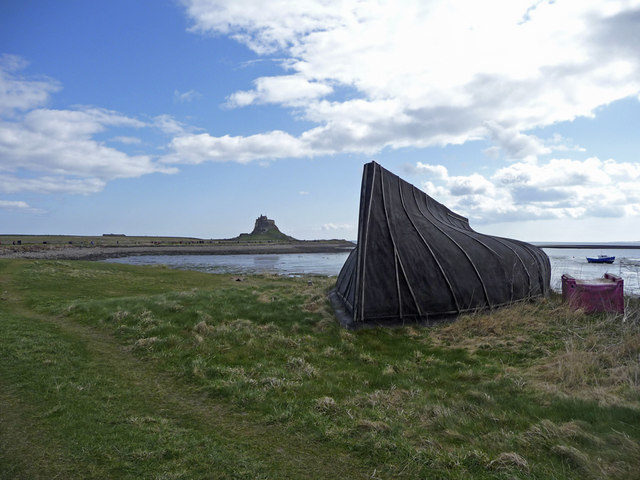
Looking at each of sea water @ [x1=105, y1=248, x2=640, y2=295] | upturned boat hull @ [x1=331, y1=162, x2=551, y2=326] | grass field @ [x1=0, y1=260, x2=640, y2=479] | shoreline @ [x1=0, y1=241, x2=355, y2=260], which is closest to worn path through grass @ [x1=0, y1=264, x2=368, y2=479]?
grass field @ [x1=0, y1=260, x2=640, y2=479]

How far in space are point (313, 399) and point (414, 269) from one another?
954cm

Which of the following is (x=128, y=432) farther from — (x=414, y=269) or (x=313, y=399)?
(x=414, y=269)

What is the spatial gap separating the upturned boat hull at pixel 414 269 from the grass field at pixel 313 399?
116 centimetres

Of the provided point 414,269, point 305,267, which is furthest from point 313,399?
point 305,267

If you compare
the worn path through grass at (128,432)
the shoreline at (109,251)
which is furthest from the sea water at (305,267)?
the worn path through grass at (128,432)

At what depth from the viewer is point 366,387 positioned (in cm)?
938

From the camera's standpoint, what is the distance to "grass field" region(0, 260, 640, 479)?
5.92m

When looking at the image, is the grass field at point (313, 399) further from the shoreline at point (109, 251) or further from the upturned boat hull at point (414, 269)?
the shoreline at point (109, 251)

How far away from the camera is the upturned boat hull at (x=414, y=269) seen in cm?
1552

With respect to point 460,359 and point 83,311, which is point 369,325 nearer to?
point 460,359

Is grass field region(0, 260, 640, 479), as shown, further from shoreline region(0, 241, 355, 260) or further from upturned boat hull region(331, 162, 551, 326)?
shoreline region(0, 241, 355, 260)

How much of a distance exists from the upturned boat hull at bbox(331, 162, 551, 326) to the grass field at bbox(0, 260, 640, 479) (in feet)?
3.79

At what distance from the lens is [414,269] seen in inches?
647

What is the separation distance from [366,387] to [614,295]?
48.4 feet
